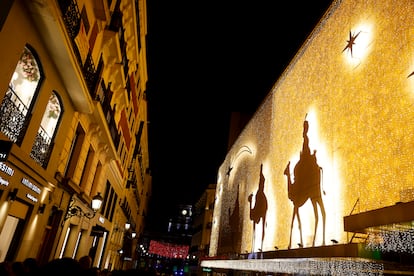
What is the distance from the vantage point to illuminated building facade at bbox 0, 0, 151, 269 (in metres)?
7.98

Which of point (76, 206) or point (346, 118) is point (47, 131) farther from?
point (346, 118)

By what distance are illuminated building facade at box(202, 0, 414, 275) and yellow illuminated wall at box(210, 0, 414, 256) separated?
24 millimetres

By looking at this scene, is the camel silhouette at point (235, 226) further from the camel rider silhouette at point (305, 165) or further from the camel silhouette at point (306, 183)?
the camel rider silhouette at point (305, 165)

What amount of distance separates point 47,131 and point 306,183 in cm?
806

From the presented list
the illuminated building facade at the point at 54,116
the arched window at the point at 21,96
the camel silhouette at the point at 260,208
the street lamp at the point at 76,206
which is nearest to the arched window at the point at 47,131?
the illuminated building facade at the point at 54,116

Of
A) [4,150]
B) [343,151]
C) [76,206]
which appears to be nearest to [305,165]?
[343,151]

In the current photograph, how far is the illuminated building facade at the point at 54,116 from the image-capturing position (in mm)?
7984

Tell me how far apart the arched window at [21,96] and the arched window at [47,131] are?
1.19 m

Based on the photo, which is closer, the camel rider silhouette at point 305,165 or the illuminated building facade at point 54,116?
the illuminated building facade at point 54,116

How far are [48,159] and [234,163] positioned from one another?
12.3 m

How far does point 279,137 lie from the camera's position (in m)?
13.0

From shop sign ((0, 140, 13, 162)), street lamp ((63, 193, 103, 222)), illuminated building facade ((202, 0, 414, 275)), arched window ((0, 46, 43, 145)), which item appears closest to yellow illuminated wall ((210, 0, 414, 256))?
illuminated building facade ((202, 0, 414, 275))

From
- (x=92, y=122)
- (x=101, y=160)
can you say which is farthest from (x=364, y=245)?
(x=101, y=160)

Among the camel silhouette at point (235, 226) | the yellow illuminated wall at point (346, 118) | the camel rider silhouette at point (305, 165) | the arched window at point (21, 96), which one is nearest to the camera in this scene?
the yellow illuminated wall at point (346, 118)
